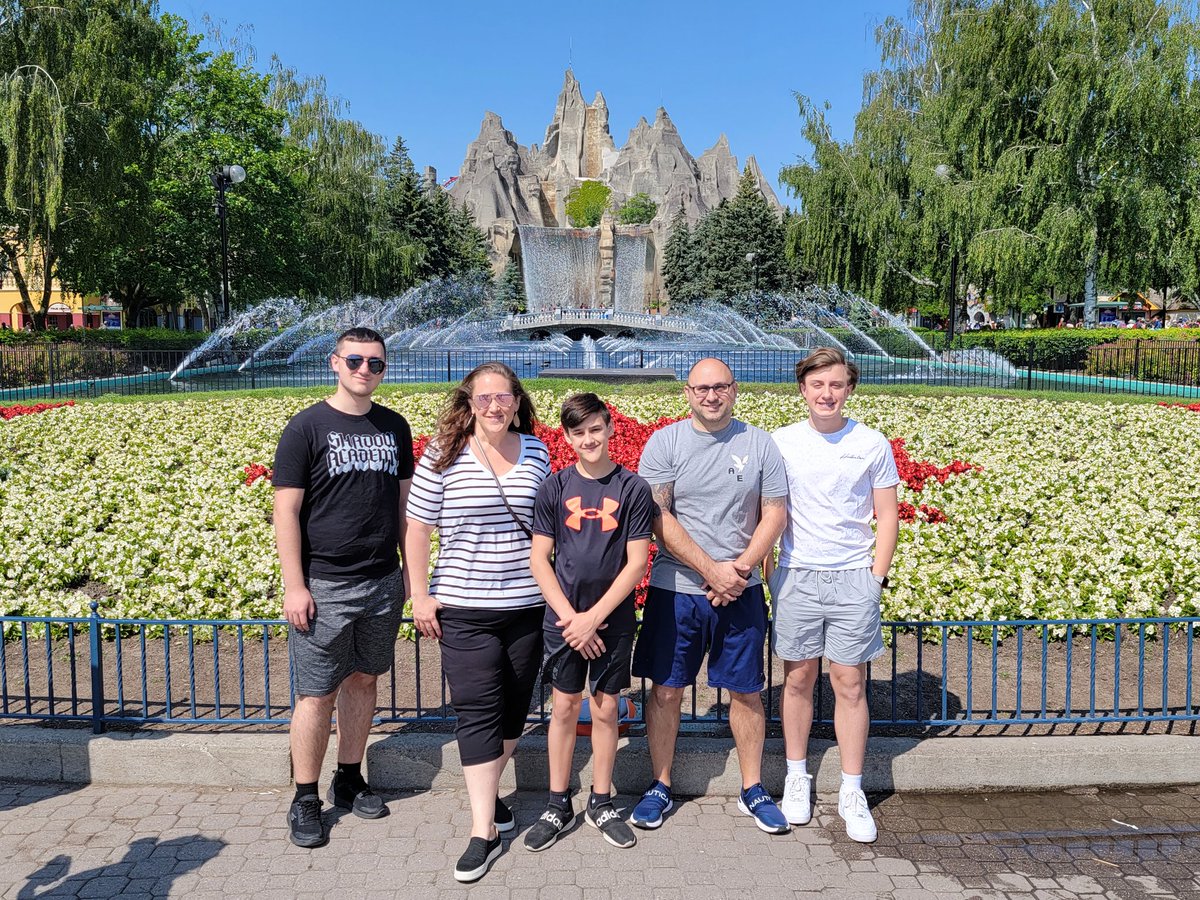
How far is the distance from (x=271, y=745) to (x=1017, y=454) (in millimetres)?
7913

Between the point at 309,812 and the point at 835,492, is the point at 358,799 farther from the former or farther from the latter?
the point at 835,492

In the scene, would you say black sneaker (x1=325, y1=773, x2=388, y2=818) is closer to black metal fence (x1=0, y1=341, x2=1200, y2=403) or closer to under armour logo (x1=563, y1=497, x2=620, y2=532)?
under armour logo (x1=563, y1=497, x2=620, y2=532)

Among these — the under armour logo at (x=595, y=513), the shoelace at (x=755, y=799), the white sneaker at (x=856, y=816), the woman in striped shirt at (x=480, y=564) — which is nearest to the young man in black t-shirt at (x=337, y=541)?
the woman in striped shirt at (x=480, y=564)

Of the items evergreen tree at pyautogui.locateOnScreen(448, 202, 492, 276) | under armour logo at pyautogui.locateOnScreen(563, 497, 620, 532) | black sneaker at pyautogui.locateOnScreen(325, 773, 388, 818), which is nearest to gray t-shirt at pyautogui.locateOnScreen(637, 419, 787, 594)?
under armour logo at pyautogui.locateOnScreen(563, 497, 620, 532)

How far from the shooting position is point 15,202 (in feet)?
73.3

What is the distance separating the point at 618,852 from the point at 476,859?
1.86 feet

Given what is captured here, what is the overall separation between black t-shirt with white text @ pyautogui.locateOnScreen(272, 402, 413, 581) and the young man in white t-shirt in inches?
64.4

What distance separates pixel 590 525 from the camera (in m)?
3.53

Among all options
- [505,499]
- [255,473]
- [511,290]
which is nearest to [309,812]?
[505,499]

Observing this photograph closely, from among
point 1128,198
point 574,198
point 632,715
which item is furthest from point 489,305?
point 632,715

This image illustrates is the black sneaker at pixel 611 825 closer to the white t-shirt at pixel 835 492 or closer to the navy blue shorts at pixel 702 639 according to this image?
the navy blue shorts at pixel 702 639

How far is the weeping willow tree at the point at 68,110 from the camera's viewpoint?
22.1 m

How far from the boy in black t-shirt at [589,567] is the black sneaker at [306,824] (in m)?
0.82

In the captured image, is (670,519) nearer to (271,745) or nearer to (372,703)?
(372,703)
